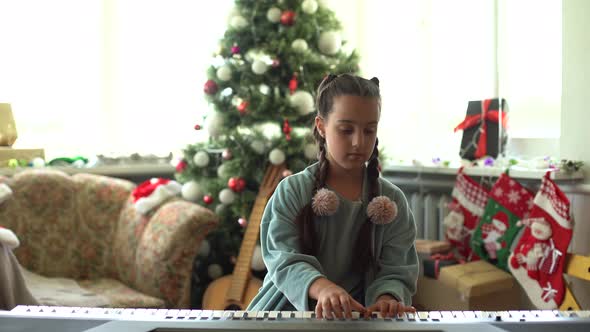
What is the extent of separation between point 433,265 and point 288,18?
56.5 inches

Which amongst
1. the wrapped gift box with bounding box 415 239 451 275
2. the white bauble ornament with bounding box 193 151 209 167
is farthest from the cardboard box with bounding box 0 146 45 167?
the wrapped gift box with bounding box 415 239 451 275

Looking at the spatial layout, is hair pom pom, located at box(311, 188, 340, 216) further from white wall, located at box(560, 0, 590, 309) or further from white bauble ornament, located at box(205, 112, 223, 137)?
white bauble ornament, located at box(205, 112, 223, 137)

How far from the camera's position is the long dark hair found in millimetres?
1300

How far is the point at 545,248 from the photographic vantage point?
2.65 m

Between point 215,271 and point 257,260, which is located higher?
point 257,260

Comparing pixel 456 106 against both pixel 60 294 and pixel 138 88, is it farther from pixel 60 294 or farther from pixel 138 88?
pixel 60 294

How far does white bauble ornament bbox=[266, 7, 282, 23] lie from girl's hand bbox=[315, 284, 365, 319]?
2.34m

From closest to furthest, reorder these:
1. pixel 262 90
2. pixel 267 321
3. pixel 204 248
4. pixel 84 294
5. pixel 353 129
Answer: pixel 267 321
pixel 353 129
pixel 84 294
pixel 262 90
pixel 204 248

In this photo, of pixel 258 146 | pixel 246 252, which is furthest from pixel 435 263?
pixel 258 146

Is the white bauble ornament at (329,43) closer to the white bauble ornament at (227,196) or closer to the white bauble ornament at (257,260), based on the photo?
the white bauble ornament at (227,196)

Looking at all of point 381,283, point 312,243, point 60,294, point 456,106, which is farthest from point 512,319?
point 456,106

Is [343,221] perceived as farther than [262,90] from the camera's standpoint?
No

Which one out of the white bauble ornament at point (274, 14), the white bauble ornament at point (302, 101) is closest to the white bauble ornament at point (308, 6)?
the white bauble ornament at point (274, 14)

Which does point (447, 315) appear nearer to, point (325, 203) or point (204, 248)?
point (325, 203)
